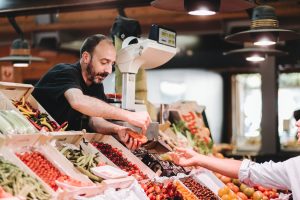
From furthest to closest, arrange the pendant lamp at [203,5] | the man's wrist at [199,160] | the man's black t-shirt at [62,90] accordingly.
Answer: the man's black t-shirt at [62,90]
the man's wrist at [199,160]
the pendant lamp at [203,5]

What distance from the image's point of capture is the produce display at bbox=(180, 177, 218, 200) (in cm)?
421

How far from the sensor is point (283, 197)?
473cm

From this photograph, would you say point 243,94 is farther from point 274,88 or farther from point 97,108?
point 97,108

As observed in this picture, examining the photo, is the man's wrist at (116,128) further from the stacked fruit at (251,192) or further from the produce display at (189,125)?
the produce display at (189,125)

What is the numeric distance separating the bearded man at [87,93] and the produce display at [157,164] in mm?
110

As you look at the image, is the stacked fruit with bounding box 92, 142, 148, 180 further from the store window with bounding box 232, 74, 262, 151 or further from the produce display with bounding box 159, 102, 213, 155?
the store window with bounding box 232, 74, 262, 151

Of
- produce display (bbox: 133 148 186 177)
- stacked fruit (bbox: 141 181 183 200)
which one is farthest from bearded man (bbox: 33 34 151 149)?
stacked fruit (bbox: 141 181 183 200)

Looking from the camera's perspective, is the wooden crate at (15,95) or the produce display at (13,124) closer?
the produce display at (13,124)

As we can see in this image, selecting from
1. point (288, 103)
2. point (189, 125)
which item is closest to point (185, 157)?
point (189, 125)

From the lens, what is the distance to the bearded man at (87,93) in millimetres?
4020

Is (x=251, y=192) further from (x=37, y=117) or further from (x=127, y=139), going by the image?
(x=37, y=117)

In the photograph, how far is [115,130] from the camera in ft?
14.4

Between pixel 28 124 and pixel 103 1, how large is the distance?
3189 millimetres

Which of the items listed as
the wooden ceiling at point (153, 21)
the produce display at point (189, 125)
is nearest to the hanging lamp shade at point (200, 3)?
the produce display at point (189, 125)
